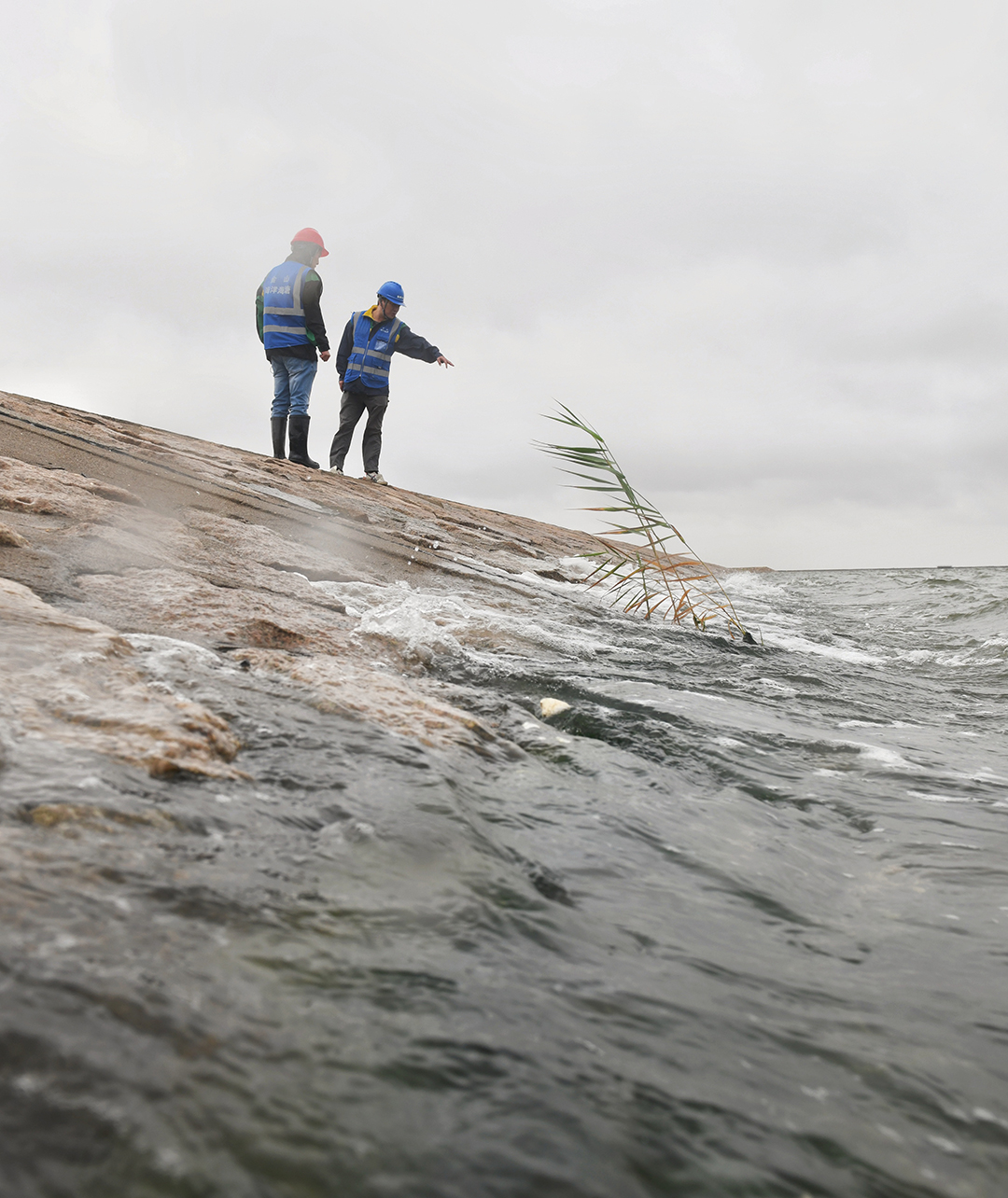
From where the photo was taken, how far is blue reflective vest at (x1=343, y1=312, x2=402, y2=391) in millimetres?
9664

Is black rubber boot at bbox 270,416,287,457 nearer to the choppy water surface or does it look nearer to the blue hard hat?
the blue hard hat

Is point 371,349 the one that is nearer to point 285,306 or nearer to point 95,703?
point 285,306

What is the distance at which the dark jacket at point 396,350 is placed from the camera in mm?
9766

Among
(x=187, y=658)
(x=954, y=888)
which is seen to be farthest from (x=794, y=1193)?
(x=187, y=658)

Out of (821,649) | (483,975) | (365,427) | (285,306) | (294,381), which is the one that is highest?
(285,306)

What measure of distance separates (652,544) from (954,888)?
3373 mm

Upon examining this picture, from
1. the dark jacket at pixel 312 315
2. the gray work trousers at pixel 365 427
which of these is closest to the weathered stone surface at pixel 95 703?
the dark jacket at pixel 312 315

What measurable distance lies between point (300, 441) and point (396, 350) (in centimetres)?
171

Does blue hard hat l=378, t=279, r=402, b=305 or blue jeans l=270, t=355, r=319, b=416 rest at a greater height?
blue hard hat l=378, t=279, r=402, b=305

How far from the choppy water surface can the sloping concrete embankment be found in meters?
0.16

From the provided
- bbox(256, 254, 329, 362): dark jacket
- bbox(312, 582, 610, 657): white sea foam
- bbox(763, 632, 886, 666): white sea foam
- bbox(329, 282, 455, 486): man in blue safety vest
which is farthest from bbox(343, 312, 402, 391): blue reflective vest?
bbox(763, 632, 886, 666): white sea foam

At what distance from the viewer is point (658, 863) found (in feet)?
6.35

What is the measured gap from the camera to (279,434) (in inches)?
392

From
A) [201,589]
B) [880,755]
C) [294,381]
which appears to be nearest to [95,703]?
[201,589]
